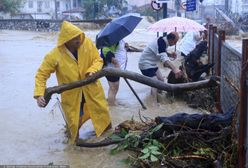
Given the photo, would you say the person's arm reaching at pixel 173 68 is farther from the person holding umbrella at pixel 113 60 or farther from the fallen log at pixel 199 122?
the fallen log at pixel 199 122

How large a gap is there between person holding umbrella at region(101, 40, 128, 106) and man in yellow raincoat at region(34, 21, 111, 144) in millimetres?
2143

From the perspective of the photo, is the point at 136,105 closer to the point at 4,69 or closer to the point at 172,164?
the point at 172,164

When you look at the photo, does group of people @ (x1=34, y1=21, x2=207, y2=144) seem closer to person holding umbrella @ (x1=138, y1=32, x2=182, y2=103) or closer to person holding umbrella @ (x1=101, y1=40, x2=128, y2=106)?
person holding umbrella @ (x1=101, y1=40, x2=128, y2=106)

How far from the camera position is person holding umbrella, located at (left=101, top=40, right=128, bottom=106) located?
7809mm

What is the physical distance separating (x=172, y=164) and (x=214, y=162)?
0.41 metres

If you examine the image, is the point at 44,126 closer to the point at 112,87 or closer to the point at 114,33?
the point at 112,87

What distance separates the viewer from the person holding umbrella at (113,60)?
7.81 meters

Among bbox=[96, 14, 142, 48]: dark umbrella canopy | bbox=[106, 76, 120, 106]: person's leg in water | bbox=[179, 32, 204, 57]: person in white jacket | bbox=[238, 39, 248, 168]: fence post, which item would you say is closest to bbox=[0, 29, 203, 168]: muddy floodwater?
bbox=[106, 76, 120, 106]: person's leg in water

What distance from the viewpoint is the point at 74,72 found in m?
5.50

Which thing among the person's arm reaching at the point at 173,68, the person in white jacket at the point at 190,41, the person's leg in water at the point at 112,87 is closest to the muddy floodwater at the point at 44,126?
the person's leg in water at the point at 112,87

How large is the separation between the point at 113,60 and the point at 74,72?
7.77 feet

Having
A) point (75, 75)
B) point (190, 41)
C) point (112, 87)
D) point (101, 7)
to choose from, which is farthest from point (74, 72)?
point (101, 7)

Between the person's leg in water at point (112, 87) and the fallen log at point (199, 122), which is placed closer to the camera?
the fallen log at point (199, 122)

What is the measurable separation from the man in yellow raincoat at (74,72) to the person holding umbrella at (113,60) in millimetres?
2143
